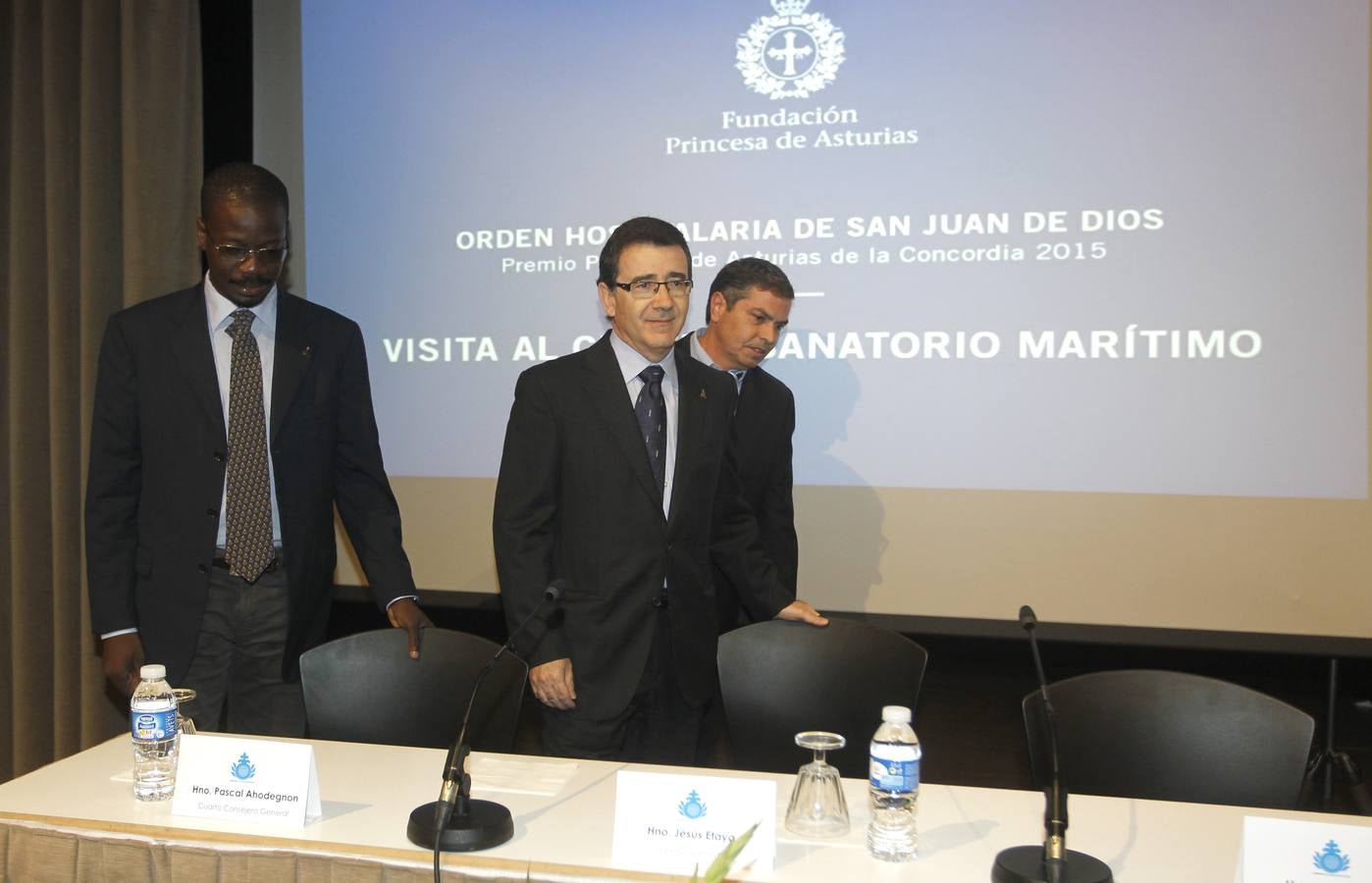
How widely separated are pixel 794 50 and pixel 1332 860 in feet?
10.1

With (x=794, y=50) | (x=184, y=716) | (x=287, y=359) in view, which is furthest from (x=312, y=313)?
(x=794, y=50)

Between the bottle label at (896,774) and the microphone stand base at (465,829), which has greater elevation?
the bottle label at (896,774)

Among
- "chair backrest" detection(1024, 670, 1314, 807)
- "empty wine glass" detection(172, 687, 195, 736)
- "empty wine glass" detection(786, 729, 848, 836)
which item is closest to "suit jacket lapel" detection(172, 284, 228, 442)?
"empty wine glass" detection(172, 687, 195, 736)

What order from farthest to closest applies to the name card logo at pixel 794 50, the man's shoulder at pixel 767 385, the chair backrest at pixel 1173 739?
the name card logo at pixel 794 50
the man's shoulder at pixel 767 385
the chair backrest at pixel 1173 739

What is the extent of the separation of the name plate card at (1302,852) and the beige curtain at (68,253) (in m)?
3.98

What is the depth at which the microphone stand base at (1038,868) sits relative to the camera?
1.54 m

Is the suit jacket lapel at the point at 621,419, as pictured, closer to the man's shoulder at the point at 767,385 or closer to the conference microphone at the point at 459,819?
the conference microphone at the point at 459,819

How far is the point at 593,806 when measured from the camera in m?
1.87

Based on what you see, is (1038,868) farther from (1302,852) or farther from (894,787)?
(1302,852)

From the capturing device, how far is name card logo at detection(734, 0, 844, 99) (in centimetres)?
388

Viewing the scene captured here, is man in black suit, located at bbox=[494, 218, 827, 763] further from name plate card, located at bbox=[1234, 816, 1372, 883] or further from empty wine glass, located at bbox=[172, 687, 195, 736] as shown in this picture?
name plate card, located at bbox=[1234, 816, 1372, 883]

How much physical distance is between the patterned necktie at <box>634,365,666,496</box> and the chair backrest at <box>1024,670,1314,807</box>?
91 cm

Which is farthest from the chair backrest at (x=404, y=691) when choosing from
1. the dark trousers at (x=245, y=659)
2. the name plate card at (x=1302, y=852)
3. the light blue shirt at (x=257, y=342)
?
the name plate card at (x=1302, y=852)

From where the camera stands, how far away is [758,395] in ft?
11.3
